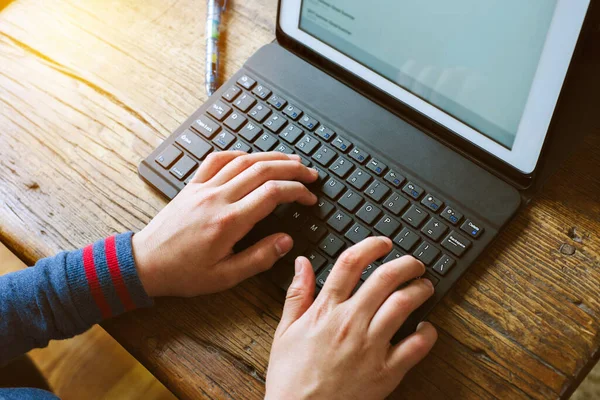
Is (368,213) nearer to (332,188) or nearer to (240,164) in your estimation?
(332,188)

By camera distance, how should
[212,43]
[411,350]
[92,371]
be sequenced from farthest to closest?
[92,371], [212,43], [411,350]

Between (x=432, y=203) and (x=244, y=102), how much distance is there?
0.25 m

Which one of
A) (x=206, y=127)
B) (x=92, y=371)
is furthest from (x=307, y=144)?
(x=92, y=371)

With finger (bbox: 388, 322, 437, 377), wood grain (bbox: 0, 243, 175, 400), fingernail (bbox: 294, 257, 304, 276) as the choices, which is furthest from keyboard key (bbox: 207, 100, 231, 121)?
wood grain (bbox: 0, 243, 175, 400)

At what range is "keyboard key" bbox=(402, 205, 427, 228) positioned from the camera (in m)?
0.60

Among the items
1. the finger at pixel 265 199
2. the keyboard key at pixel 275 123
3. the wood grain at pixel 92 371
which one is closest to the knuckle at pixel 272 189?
the finger at pixel 265 199

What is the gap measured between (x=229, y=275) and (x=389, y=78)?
11.3 inches

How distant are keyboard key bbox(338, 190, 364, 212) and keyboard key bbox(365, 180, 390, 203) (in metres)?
0.01

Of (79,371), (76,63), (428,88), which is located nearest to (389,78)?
(428,88)

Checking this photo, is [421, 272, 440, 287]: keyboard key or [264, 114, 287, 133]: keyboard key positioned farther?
[264, 114, 287, 133]: keyboard key

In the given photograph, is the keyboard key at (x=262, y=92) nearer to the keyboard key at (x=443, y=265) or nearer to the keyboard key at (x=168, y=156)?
the keyboard key at (x=168, y=156)

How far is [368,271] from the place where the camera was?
573mm

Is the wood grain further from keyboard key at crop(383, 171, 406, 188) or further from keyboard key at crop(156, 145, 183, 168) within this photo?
keyboard key at crop(383, 171, 406, 188)

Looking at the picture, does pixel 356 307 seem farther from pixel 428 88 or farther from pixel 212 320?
pixel 428 88
